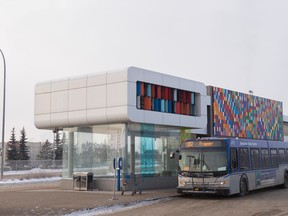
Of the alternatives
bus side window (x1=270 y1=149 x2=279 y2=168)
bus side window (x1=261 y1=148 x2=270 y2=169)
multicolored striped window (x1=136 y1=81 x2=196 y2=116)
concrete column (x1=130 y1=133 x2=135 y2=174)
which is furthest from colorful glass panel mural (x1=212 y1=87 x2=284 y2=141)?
concrete column (x1=130 y1=133 x2=135 y2=174)

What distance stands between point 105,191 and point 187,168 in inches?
202

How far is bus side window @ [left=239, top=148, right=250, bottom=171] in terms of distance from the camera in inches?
818

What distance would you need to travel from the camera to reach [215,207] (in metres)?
16.3

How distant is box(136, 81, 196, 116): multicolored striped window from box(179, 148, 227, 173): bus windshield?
4.22 metres

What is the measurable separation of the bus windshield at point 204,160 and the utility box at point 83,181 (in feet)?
18.4

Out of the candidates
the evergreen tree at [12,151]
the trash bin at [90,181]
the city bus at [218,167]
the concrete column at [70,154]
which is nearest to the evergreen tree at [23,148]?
the evergreen tree at [12,151]

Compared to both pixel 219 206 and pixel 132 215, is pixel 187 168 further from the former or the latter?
pixel 132 215

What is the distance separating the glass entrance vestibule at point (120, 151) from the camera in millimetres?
23266

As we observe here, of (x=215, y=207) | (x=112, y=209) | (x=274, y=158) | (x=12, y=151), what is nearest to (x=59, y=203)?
(x=112, y=209)

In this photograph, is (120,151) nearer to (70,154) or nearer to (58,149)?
(70,154)

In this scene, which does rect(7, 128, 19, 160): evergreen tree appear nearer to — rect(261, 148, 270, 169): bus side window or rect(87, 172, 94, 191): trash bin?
rect(87, 172, 94, 191): trash bin

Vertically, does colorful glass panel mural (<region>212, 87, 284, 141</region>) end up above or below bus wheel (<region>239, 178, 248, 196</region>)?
above

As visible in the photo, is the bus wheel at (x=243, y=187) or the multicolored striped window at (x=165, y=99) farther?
the multicolored striped window at (x=165, y=99)

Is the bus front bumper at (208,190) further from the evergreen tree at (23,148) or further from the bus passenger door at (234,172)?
the evergreen tree at (23,148)
